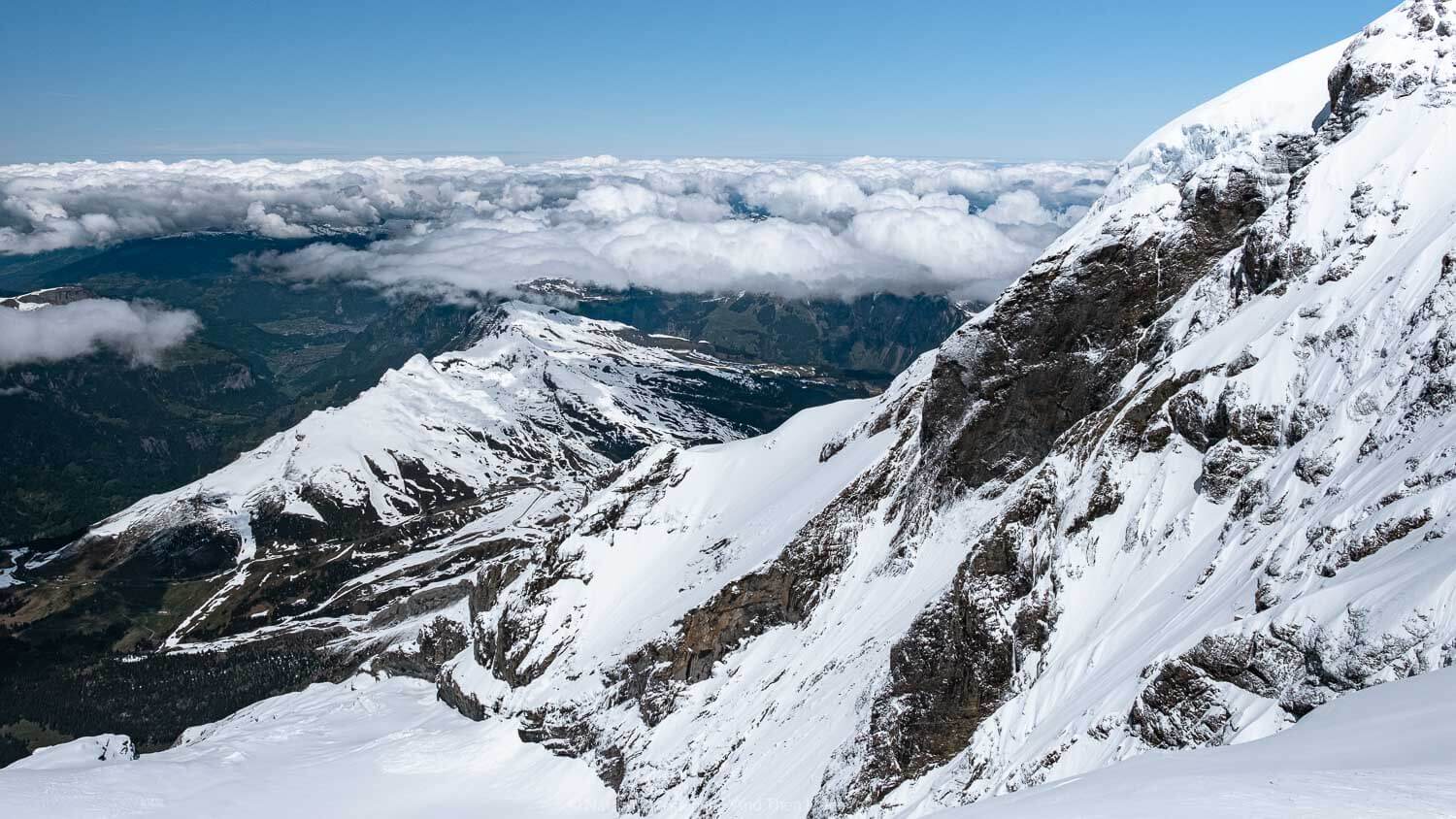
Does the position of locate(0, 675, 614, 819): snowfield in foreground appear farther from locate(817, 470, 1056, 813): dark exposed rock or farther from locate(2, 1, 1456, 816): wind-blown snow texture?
locate(817, 470, 1056, 813): dark exposed rock

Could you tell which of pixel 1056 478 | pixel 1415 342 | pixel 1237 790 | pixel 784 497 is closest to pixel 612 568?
pixel 784 497

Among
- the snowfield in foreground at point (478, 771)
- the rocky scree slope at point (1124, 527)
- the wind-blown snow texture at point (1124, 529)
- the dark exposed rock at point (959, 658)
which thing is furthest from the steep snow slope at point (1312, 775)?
the dark exposed rock at point (959, 658)

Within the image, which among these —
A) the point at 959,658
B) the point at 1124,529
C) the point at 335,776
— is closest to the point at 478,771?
the point at 335,776

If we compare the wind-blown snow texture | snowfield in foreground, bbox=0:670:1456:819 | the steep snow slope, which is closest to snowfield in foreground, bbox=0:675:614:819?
snowfield in foreground, bbox=0:670:1456:819

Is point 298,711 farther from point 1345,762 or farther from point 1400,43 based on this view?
point 1400,43

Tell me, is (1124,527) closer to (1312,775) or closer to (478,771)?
(1312,775)

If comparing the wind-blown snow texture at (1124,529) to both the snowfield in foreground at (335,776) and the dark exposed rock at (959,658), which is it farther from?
the snowfield in foreground at (335,776)
